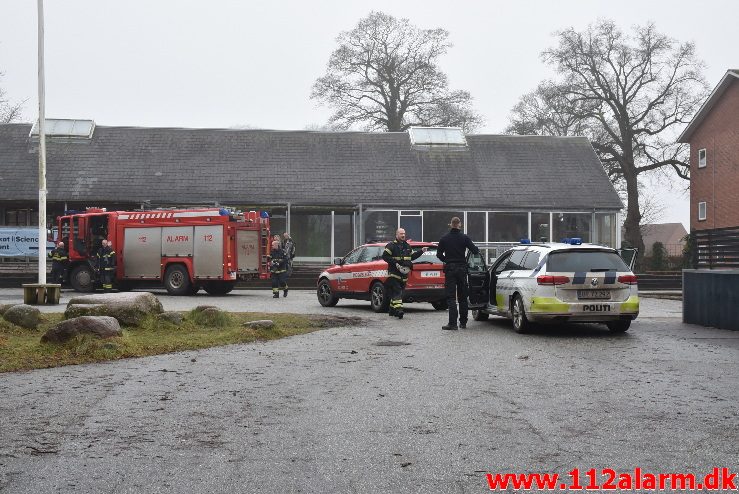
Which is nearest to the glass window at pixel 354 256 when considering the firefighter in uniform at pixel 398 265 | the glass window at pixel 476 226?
the firefighter in uniform at pixel 398 265

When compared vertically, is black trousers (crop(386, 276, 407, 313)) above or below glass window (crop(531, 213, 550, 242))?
below

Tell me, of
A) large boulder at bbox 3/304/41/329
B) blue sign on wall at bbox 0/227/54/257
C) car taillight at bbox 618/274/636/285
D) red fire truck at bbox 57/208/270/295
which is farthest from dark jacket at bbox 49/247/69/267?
car taillight at bbox 618/274/636/285

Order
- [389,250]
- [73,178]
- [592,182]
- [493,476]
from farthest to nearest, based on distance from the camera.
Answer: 1. [592,182]
2. [73,178]
3. [389,250]
4. [493,476]

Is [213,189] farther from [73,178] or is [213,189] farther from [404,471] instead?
[404,471]

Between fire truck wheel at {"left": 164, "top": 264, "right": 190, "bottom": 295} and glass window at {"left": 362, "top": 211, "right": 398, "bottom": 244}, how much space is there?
1242 cm

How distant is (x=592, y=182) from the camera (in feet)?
135

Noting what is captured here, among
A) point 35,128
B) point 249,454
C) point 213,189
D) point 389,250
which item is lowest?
point 249,454

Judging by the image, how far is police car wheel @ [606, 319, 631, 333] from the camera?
49.0 ft

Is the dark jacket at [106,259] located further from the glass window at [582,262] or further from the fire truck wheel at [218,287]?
the glass window at [582,262]

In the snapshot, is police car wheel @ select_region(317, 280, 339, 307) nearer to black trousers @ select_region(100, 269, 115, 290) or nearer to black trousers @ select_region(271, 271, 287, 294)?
black trousers @ select_region(271, 271, 287, 294)

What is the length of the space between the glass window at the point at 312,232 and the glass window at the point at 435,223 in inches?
165

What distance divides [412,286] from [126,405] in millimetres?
12207

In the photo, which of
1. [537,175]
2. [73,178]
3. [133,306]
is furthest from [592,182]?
[133,306]

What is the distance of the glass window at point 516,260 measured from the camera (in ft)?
51.1
